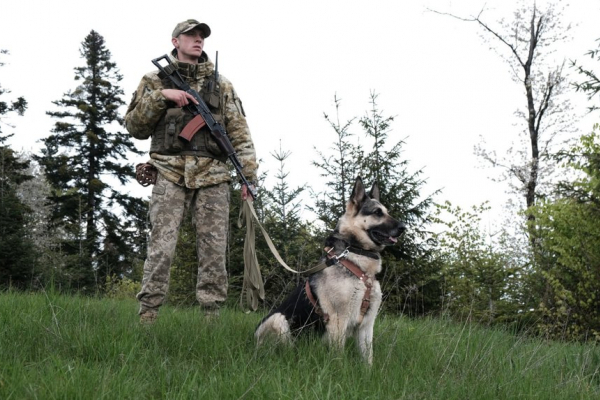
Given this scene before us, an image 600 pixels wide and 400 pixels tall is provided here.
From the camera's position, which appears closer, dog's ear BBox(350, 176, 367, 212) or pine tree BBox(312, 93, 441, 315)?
dog's ear BBox(350, 176, 367, 212)

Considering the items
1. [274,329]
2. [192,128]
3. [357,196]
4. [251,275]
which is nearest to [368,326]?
[274,329]

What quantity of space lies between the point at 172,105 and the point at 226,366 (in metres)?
2.71

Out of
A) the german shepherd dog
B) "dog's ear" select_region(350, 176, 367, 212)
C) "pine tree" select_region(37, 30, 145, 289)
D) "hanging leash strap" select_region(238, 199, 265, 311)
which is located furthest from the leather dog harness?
"pine tree" select_region(37, 30, 145, 289)

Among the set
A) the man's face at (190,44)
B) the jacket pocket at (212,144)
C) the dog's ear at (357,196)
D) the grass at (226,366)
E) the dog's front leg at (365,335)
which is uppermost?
the man's face at (190,44)

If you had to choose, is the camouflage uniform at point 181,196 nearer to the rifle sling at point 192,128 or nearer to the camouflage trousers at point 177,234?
the camouflage trousers at point 177,234

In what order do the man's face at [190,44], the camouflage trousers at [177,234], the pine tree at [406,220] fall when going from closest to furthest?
the camouflage trousers at [177,234] < the man's face at [190,44] < the pine tree at [406,220]

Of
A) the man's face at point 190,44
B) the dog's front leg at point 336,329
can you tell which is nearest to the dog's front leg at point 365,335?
the dog's front leg at point 336,329

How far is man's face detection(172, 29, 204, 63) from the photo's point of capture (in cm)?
529

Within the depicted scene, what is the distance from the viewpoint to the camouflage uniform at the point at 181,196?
16.7 ft

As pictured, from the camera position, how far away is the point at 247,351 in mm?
4074

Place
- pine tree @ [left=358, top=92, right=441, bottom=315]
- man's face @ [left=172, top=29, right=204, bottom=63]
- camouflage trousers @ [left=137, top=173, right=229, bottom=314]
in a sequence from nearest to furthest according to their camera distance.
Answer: camouflage trousers @ [left=137, top=173, right=229, bottom=314] → man's face @ [left=172, top=29, right=204, bottom=63] → pine tree @ [left=358, top=92, right=441, bottom=315]

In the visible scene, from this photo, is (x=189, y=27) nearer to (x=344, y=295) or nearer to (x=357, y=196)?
(x=357, y=196)

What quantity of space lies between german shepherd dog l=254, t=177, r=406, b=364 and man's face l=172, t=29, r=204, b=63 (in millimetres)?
2062

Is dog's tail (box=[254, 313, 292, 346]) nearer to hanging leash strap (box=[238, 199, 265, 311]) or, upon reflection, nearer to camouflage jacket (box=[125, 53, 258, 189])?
hanging leash strap (box=[238, 199, 265, 311])
